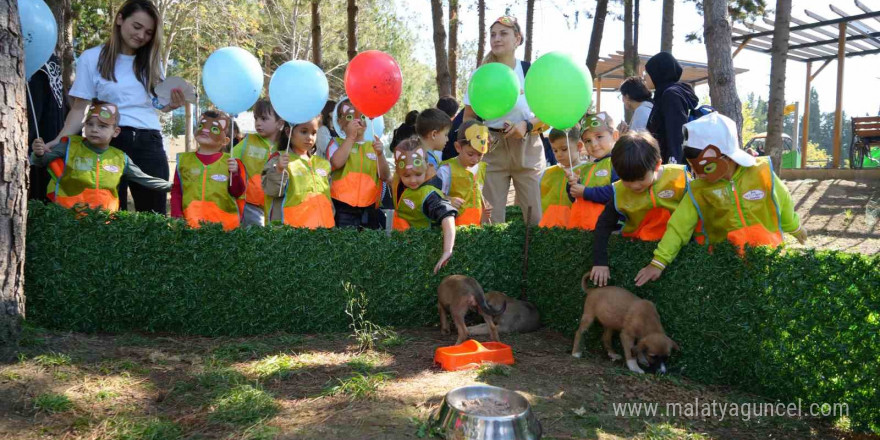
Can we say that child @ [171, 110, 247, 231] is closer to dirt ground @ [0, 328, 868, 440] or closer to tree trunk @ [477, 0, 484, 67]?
dirt ground @ [0, 328, 868, 440]

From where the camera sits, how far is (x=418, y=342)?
4945mm

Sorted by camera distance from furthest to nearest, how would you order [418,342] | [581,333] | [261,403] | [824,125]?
[824,125] → [418,342] → [581,333] → [261,403]

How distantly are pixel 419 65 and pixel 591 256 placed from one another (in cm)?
3027

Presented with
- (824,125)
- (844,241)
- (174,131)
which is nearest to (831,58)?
(844,241)

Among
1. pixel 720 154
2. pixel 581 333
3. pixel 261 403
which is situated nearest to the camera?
pixel 261 403

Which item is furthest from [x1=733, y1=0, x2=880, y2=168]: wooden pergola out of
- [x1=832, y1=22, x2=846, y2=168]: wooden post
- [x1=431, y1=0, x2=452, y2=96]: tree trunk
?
[x1=431, y1=0, x2=452, y2=96]: tree trunk

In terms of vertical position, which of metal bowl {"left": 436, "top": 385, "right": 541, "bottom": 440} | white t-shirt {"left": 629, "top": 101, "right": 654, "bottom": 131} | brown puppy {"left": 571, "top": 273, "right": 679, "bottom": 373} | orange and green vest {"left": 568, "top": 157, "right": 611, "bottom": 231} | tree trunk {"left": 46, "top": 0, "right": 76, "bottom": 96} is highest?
tree trunk {"left": 46, "top": 0, "right": 76, "bottom": 96}

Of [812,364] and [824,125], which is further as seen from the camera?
[824,125]

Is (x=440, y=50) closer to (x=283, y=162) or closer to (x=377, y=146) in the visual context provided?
(x=377, y=146)

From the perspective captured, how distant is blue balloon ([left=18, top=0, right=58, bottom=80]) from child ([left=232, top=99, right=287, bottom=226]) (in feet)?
5.74

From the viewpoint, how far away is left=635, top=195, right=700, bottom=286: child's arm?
168 inches

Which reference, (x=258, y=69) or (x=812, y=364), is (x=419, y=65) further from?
(x=812, y=364)

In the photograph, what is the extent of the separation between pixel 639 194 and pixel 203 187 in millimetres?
3818

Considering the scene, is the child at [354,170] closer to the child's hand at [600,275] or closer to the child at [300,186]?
the child at [300,186]
